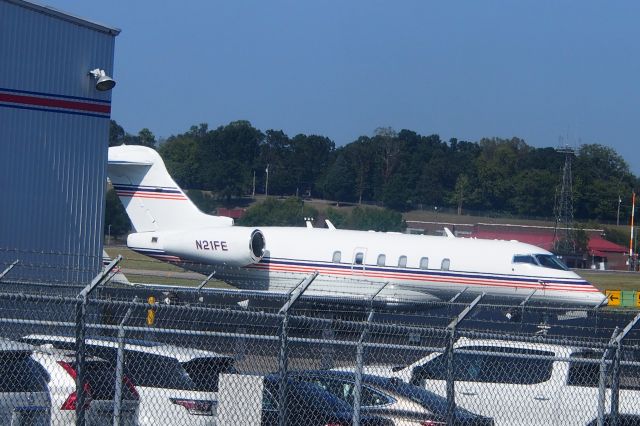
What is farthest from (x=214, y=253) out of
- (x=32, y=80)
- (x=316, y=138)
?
(x=316, y=138)

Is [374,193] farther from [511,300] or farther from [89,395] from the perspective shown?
[89,395]

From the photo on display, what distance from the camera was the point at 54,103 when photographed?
2048 centimetres

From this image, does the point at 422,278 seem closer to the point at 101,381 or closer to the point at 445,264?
the point at 445,264

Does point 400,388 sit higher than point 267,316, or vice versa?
point 267,316

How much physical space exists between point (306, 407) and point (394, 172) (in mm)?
93127

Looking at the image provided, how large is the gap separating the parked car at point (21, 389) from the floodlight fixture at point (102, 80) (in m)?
12.1

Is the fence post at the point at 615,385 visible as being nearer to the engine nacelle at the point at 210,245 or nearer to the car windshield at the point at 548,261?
the car windshield at the point at 548,261

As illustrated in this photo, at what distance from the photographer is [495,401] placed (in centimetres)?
1149

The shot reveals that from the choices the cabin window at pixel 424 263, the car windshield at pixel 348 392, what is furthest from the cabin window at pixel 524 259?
the car windshield at pixel 348 392

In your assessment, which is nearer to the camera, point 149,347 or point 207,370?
point 149,347

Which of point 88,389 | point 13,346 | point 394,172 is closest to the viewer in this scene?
point 13,346

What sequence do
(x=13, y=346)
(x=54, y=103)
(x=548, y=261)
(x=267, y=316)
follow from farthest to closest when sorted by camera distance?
(x=548, y=261) < (x=54, y=103) < (x=13, y=346) < (x=267, y=316)

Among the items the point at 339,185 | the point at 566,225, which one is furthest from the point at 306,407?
the point at 339,185

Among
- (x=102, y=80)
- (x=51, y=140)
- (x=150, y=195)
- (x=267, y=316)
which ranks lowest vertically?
(x=267, y=316)
